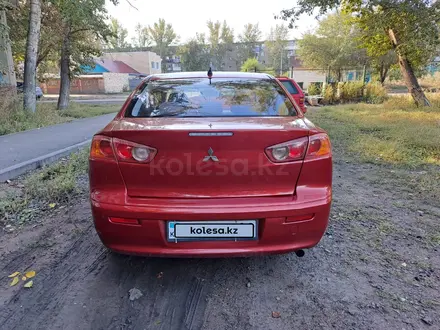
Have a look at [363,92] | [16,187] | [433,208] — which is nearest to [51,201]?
[16,187]

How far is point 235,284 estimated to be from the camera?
2.36 metres

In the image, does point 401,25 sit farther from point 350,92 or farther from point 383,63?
point 383,63

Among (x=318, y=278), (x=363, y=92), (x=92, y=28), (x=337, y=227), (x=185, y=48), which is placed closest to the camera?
(x=318, y=278)

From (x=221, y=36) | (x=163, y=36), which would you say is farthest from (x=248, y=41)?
(x=163, y=36)

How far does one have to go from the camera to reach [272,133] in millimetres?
2064

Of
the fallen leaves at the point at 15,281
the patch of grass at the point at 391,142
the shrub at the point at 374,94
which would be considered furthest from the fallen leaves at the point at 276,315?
the shrub at the point at 374,94

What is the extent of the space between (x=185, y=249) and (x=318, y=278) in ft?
3.45

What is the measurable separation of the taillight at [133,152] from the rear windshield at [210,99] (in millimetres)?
512

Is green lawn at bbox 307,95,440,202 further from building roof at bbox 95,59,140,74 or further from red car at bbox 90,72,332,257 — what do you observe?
building roof at bbox 95,59,140,74

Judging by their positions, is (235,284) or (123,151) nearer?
(123,151)

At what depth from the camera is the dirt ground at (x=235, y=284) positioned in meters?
1.99

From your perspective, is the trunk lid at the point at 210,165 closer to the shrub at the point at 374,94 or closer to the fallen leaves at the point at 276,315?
the fallen leaves at the point at 276,315

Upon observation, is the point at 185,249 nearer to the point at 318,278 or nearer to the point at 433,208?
the point at 318,278

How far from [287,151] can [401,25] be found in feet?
47.1
